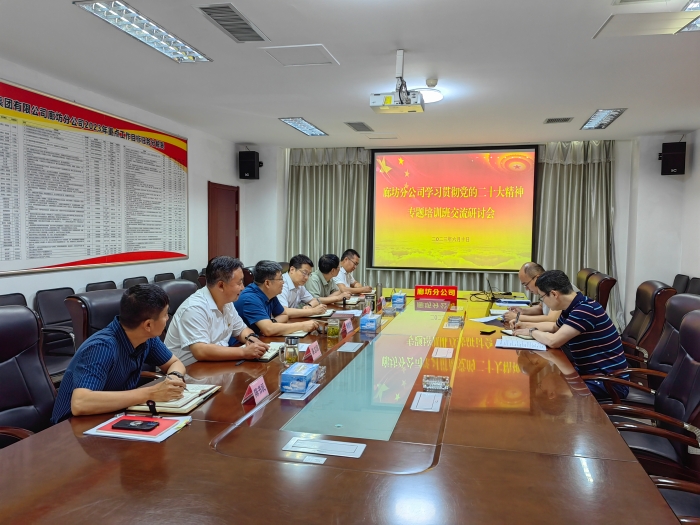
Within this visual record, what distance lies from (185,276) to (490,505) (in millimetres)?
5331

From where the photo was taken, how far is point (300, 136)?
264 inches

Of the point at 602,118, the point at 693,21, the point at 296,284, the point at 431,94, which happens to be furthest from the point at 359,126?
the point at 693,21

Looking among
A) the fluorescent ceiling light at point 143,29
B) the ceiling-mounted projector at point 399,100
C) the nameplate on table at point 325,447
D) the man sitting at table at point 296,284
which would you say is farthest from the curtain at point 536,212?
the nameplate on table at point 325,447

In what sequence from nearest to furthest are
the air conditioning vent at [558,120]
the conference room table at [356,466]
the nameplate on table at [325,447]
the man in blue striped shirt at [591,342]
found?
the conference room table at [356,466], the nameplate on table at [325,447], the man in blue striped shirt at [591,342], the air conditioning vent at [558,120]

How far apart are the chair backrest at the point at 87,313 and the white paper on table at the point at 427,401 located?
1.61 meters

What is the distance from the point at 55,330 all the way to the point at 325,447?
9.10 ft

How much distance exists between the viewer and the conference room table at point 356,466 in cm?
120

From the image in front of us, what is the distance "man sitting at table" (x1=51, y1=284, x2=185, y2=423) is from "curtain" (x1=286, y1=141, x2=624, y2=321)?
18.6ft

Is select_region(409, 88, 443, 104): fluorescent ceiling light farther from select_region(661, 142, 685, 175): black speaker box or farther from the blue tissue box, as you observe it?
select_region(661, 142, 685, 175): black speaker box

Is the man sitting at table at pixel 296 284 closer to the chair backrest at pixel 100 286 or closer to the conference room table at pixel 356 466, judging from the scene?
the chair backrest at pixel 100 286

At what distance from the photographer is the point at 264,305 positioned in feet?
11.3

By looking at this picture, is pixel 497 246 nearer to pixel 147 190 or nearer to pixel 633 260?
pixel 633 260

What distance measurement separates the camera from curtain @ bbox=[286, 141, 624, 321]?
272 inches

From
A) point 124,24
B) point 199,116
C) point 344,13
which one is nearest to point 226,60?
point 124,24
